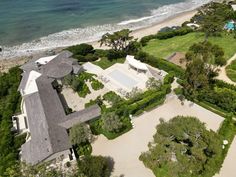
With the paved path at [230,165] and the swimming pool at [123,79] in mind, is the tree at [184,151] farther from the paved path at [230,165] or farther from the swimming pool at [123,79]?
the swimming pool at [123,79]

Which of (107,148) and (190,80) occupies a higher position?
(190,80)

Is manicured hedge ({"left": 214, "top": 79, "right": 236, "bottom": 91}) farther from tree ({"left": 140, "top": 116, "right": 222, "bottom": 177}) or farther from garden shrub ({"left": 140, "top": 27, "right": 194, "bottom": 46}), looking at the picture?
garden shrub ({"left": 140, "top": 27, "right": 194, "bottom": 46})

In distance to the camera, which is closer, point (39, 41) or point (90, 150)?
point (90, 150)

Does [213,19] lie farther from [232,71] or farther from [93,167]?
[93,167]

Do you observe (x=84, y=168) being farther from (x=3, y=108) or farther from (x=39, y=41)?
(x=39, y=41)

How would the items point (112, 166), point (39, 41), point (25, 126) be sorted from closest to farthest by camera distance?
point (112, 166)
point (25, 126)
point (39, 41)

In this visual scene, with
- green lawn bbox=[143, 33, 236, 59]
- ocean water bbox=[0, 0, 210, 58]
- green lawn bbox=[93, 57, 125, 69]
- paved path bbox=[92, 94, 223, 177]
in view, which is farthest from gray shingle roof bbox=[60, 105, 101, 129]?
ocean water bbox=[0, 0, 210, 58]

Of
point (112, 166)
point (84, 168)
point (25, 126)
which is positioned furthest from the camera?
point (25, 126)

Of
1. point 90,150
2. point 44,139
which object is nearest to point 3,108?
point 44,139
